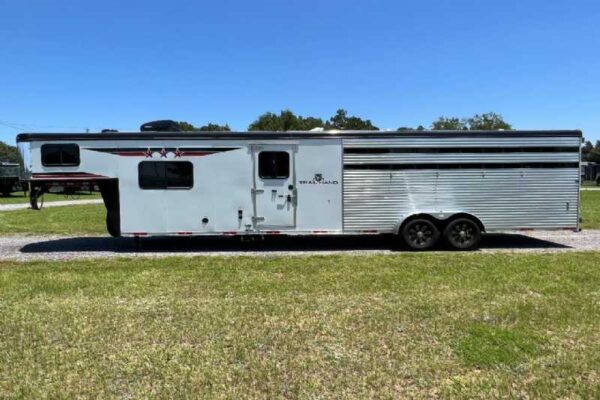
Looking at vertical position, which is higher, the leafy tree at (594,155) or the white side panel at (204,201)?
the leafy tree at (594,155)

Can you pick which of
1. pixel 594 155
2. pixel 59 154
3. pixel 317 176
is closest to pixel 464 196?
pixel 317 176

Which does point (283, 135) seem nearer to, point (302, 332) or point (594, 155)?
point (302, 332)

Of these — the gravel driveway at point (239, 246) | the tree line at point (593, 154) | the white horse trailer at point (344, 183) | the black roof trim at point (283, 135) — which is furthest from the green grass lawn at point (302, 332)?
the tree line at point (593, 154)

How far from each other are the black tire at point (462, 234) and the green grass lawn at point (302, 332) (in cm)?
234

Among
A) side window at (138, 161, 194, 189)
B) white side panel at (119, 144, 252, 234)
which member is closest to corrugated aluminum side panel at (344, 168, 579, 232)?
white side panel at (119, 144, 252, 234)

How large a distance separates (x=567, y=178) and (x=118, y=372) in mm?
10218

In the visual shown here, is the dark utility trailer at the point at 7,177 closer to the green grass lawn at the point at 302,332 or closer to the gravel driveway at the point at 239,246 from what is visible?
the gravel driveway at the point at 239,246

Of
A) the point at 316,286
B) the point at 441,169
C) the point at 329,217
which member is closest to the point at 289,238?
the point at 329,217

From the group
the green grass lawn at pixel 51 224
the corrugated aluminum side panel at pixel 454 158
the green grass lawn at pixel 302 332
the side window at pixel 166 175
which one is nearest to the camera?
the green grass lawn at pixel 302 332

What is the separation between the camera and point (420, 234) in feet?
36.8

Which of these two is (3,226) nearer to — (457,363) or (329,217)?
(329,217)

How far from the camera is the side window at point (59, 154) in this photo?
424 inches

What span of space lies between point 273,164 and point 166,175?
7.47 feet

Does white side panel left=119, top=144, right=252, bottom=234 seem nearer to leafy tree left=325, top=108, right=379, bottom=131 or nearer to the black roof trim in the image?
the black roof trim
